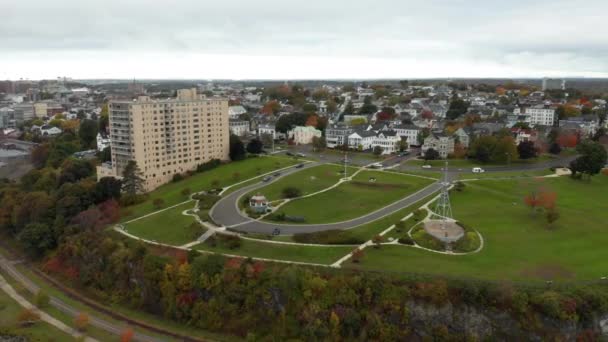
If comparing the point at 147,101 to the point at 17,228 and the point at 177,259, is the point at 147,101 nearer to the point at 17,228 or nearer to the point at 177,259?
the point at 17,228

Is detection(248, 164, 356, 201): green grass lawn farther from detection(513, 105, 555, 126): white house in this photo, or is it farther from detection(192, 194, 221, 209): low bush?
detection(513, 105, 555, 126): white house

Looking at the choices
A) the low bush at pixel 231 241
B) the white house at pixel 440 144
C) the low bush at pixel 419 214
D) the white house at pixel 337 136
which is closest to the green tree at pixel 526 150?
the white house at pixel 440 144

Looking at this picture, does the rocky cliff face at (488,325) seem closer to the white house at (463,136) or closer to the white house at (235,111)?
the white house at (463,136)

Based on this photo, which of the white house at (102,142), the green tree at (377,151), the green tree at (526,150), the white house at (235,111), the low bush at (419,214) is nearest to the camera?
the low bush at (419,214)

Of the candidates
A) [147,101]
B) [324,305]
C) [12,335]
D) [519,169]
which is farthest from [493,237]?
[147,101]

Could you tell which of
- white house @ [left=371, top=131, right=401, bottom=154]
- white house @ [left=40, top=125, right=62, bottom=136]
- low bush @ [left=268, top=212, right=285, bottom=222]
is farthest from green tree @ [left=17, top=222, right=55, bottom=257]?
white house @ [left=40, top=125, right=62, bottom=136]

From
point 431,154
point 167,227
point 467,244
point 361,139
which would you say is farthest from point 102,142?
point 467,244
